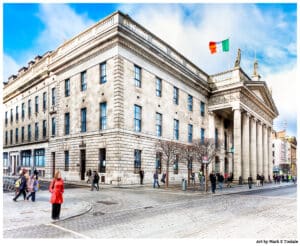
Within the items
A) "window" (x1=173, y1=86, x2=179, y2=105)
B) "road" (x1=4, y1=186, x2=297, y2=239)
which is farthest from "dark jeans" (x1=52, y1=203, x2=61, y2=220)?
"window" (x1=173, y1=86, x2=179, y2=105)

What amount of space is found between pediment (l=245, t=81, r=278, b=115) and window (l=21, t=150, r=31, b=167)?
32.4 meters

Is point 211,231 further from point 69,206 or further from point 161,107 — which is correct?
point 161,107

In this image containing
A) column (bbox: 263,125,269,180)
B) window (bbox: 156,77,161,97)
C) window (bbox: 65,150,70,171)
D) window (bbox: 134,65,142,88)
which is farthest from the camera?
column (bbox: 263,125,269,180)

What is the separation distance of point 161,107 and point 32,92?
2002cm

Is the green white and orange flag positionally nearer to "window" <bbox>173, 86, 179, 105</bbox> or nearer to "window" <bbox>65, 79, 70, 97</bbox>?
"window" <bbox>173, 86, 179, 105</bbox>

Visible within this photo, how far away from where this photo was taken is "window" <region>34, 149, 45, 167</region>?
37.6 m

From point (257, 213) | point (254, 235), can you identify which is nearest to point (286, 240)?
point (254, 235)

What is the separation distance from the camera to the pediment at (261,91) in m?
44.7

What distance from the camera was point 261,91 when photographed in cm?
4919

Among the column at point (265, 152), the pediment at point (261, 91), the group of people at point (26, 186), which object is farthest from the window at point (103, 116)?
the column at point (265, 152)

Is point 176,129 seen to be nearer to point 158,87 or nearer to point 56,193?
point 158,87

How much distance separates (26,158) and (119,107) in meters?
22.1

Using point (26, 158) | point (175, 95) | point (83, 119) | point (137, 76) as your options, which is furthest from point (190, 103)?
point (26, 158)

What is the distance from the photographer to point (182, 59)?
37.6m
